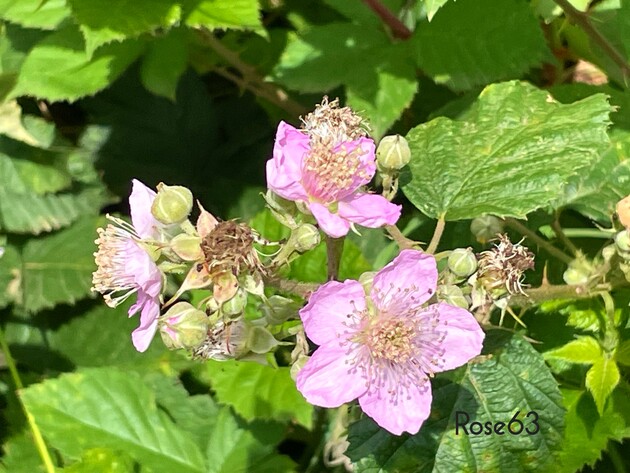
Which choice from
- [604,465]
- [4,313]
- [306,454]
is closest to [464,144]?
[604,465]

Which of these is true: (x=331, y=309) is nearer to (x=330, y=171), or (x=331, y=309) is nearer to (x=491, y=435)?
(x=330, y=171)

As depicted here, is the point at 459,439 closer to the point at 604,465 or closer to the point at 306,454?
the point at 604,465

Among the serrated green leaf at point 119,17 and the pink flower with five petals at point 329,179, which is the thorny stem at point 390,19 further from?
the pink flower with five petals at point 329,179

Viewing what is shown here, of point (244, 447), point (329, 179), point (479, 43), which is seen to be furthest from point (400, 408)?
point (479, 43)

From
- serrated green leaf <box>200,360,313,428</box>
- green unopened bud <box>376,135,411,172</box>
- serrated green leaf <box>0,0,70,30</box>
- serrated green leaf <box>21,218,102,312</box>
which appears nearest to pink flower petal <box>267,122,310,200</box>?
green unopened bud <box>376,135,411,172</box>

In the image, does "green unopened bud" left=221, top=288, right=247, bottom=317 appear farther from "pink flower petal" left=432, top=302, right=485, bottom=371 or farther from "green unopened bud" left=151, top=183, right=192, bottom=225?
"pink flower petal" left=432, top=302, right=485, bottom=371

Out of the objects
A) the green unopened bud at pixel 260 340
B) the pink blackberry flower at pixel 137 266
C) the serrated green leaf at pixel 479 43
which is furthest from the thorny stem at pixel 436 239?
the serrated green leaf at pixel 479 43
